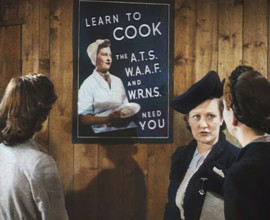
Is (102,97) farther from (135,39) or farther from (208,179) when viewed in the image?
(208,179)

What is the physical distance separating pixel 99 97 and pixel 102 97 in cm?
2

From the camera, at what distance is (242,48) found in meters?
2.70

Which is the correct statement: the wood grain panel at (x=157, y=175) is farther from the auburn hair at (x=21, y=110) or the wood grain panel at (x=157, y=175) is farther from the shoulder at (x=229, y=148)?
the auburn hair at (x=21, y=110)

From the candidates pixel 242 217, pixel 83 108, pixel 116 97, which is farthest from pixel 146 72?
pixel 242 217

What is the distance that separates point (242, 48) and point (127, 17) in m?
0.90

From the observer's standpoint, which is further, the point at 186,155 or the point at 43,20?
the point at 43,20

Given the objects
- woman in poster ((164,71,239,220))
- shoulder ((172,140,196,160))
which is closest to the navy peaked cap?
woman in poster ((164,71,239,220))

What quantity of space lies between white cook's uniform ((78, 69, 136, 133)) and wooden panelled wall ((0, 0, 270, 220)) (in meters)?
0.12

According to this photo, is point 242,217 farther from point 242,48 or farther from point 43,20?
point 43,20

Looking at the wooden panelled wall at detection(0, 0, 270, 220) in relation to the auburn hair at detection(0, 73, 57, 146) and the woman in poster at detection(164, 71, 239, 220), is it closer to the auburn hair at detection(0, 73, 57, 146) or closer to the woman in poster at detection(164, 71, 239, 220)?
the woman in poster at detection(164, 71, 239, 220)

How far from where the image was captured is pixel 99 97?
8.96 ft

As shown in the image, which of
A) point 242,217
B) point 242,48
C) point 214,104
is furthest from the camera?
point 242,48

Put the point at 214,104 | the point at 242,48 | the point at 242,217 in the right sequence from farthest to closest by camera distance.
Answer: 1. the point at 242,48
2. the point at 214,104
3. the point at 242,217

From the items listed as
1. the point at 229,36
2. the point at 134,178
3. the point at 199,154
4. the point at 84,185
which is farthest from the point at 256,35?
the point at 84,185
